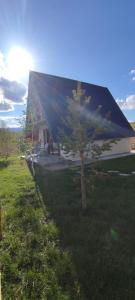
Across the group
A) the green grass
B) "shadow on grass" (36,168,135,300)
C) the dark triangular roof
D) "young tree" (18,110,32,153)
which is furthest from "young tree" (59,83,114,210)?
the dark triangular roof

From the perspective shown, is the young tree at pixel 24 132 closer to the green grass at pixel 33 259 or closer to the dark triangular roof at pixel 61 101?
the dark triangular roof at pixel 61 101

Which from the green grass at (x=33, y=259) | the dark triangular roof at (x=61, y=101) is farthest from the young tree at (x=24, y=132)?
the green grass at (x=33, y=259)

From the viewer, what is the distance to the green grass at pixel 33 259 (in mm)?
2805

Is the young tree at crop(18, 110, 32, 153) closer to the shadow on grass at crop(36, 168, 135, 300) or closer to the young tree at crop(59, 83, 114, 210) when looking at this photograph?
the shadow on grass at crop(36, 168, 135, 300)

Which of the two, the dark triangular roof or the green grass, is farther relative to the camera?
the dark triangular roof

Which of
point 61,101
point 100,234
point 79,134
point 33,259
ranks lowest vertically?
point 33,259

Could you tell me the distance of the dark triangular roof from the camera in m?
14.5

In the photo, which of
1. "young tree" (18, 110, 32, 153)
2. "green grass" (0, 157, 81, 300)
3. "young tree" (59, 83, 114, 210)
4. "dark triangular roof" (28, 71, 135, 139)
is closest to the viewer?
"green grass" (0, 157, 81, 300)

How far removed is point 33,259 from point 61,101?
1362 centimetres

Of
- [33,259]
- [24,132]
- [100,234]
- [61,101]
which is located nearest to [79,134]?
[100,234]

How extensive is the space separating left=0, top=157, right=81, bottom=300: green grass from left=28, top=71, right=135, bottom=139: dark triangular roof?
841 cm

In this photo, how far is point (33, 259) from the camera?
351 cm

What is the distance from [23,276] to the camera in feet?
10.2

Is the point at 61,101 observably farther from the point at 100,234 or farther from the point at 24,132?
the point at 100,234
